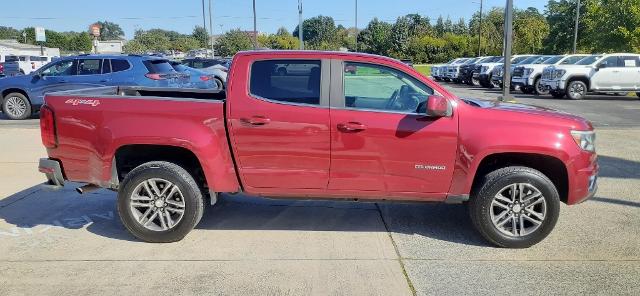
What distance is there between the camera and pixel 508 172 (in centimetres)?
459

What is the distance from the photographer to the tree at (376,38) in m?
69.5

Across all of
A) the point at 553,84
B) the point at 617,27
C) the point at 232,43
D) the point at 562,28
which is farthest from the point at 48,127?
the point at 232,43

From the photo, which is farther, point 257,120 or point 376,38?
point 376,38

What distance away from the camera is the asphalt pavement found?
12.9ft

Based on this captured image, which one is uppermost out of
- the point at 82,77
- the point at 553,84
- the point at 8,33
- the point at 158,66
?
the point at 8,33

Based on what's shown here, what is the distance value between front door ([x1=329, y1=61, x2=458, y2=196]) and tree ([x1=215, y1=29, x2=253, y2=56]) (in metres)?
58.6

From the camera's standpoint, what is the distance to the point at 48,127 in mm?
4758

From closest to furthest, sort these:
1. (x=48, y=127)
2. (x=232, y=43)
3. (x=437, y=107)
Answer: (x=437, y=107)
(x=48, y=127)
(x=232, y=43)

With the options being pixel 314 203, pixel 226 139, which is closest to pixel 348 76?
pixel 226 139

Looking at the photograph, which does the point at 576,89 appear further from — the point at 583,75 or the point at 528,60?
the point at 528,60

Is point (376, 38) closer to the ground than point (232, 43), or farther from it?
farther from it

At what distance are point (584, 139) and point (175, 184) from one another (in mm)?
3585

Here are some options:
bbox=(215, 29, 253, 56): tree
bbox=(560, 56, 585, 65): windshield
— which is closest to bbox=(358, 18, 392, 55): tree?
bbox=(215, 29, 253, 56): tree

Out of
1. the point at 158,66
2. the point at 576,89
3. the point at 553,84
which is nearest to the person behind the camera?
the point at 158,66
